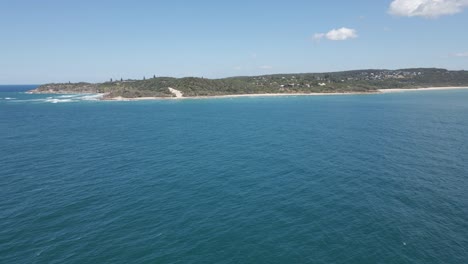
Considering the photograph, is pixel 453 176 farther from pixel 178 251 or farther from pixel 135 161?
pixel 135 161

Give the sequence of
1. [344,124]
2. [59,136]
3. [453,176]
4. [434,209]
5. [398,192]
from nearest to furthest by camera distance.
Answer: [434,209], [398,192], [453,176], [59,136], [344,124]

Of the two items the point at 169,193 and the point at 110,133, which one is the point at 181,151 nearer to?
the point at 169,193

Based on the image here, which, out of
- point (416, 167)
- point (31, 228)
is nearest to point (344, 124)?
point (416, 167)

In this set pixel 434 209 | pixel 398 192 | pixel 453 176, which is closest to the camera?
pixel 434 209

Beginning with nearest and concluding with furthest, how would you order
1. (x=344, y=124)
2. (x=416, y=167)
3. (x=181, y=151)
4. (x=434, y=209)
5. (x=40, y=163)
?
(x=434, y=209) → (x=416, y=167) → (x=40, y=163) → (x=181, y=151) → (x=344, y=124)

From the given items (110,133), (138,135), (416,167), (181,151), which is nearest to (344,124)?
(416,167)

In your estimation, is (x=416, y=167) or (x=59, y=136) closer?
(x=416, y=167)
